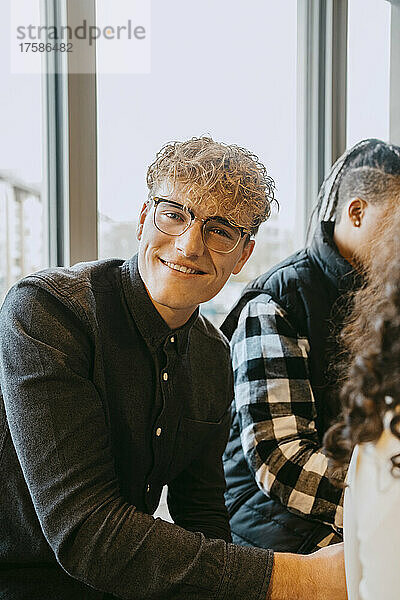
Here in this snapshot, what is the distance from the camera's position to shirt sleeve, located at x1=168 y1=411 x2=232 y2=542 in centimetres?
162

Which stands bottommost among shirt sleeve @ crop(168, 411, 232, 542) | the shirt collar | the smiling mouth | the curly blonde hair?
shirt sleeve @ crop(168, 411, 232, 542)

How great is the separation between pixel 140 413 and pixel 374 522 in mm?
753

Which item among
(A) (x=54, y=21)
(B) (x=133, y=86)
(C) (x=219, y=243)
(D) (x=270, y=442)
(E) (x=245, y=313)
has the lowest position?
(D) (x=270, y=442)

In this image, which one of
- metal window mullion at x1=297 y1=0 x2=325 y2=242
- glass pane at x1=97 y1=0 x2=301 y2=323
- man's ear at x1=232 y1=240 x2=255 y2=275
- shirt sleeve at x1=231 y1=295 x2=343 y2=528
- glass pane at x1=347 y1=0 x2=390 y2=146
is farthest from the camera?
glass pane at x1=347 y1=0 x2=390 y2=146

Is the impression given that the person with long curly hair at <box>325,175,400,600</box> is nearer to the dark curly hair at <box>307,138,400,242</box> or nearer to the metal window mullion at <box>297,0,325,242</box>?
the dark curly hair at <box>307,138,400,242</box>

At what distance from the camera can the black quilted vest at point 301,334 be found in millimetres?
1780

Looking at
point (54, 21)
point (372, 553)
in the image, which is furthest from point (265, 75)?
point (372, 553)

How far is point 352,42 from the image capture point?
117 inches

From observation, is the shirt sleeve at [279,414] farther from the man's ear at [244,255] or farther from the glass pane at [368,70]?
the glass pane at [368,70]

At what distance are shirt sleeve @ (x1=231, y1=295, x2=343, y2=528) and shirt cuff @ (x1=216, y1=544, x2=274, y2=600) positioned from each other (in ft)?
1.56

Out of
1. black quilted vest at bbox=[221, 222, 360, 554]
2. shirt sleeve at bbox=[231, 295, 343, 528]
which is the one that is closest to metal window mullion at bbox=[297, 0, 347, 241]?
black quilted vest at bbox=[221, 222, 360, 554]

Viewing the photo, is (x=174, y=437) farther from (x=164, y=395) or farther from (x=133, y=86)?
(x=133, y=86)

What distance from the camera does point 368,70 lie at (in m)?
3.10

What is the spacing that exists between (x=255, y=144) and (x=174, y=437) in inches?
54.0
